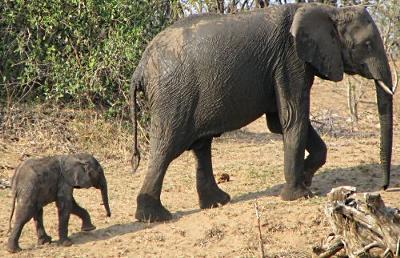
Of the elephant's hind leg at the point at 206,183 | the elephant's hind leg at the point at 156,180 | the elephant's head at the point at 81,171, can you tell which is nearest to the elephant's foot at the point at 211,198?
the elephant's hind leg at the point at 206,183

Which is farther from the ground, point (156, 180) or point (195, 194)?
point (156, 180)

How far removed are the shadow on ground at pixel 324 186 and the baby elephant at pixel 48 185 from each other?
0.29 meters

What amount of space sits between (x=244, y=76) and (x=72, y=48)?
224 inches

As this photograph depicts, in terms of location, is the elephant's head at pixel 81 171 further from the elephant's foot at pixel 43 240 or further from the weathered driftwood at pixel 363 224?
the weathered driftwood at pixel 363 224

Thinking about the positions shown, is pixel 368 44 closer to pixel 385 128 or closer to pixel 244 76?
pixel 385 128

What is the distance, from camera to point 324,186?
10.1m

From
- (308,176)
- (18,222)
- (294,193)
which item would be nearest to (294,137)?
(294,193)

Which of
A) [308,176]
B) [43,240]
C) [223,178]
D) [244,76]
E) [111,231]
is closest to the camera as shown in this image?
[43,240]

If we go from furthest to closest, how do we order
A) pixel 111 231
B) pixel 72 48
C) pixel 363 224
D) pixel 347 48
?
pixel 72 48, pixel 347 48, pixel 111 231, pixel 363 224

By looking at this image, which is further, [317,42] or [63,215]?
[317,42]

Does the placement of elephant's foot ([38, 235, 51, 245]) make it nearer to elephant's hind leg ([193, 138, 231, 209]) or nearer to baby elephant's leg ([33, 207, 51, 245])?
baby elephant's leg ([33, 207, 51, 245])

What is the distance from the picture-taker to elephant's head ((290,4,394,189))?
9117mm

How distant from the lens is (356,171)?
35.0 feet

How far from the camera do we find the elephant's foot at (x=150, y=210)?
8836mm
